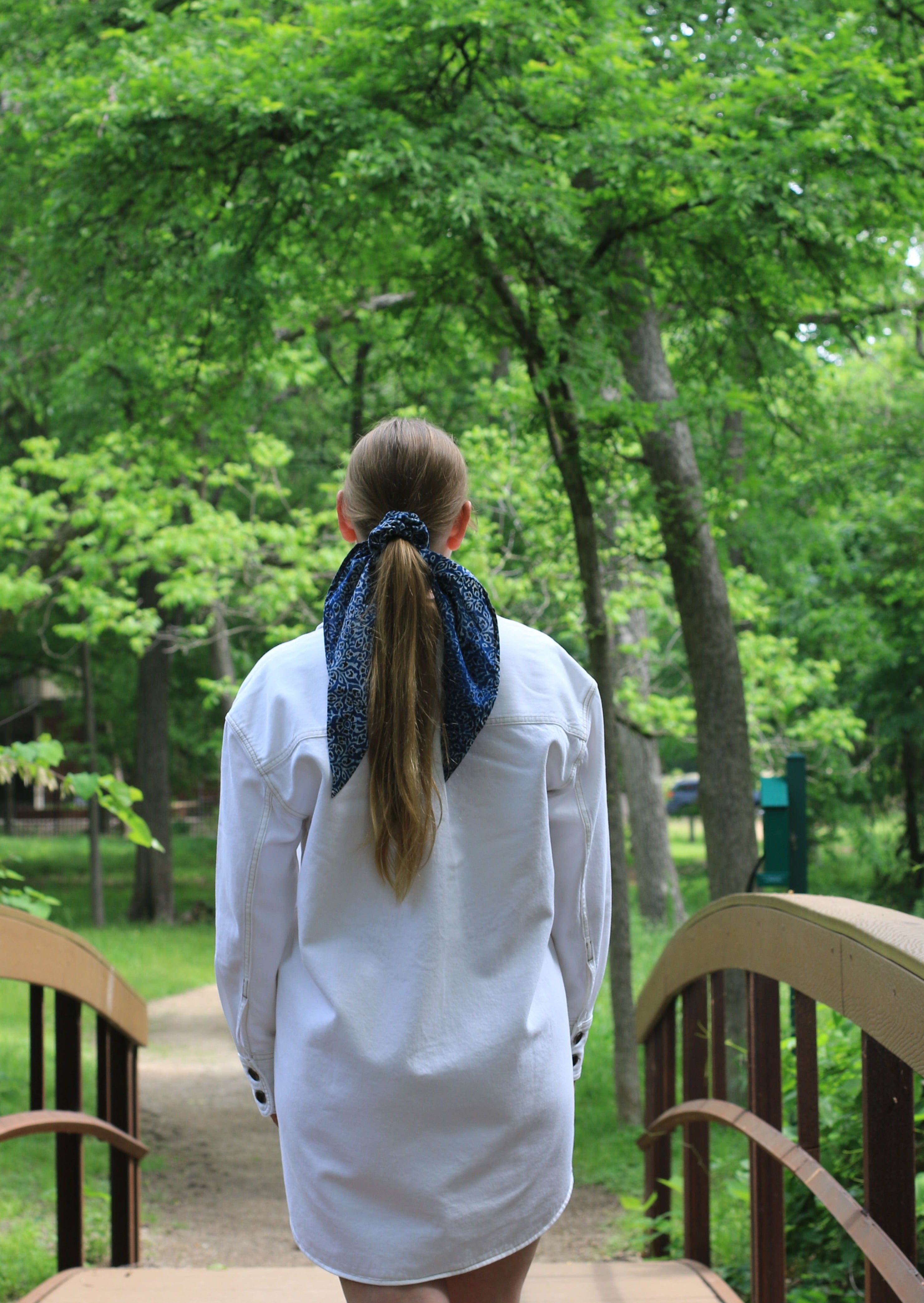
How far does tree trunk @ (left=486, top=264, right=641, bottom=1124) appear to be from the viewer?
5.96 m

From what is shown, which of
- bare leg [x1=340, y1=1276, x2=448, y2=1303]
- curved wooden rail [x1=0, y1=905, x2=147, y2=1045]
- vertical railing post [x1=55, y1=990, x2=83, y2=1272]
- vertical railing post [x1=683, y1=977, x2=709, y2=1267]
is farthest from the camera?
vertical railing post [x1=683, y1=977, x2=709, y2=1267]

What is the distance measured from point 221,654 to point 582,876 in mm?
12902

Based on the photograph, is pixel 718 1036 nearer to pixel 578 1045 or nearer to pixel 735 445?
pixel 578 1045

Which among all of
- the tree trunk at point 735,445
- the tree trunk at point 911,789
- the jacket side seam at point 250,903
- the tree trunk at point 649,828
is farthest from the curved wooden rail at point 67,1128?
the tree trunk at point 911,789

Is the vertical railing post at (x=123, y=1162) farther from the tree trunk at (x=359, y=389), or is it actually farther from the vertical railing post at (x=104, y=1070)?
the tree trunk at (x=359, y=389)

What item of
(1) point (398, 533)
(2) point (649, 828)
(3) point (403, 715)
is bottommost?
(2) point (649, 828)

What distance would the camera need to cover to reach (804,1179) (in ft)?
6.66

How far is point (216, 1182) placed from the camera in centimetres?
669

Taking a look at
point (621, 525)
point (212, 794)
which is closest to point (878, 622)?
point (621, 525)

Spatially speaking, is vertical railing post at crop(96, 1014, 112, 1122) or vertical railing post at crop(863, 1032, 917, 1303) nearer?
vertical railing post at crop(863, 1032, 917, 1303)

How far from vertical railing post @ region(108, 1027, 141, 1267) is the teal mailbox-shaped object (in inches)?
109

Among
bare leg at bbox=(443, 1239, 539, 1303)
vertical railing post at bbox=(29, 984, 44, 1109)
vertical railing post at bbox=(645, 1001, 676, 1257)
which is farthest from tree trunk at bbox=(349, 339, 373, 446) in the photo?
bare leg at bbox=(443, 1239, 539, 1303)

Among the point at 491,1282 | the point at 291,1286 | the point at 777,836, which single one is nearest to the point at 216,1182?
the point at 777,836

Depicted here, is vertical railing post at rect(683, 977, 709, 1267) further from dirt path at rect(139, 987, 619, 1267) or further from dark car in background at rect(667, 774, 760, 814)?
dark car in background at rect(667, 774, 760, 814)
